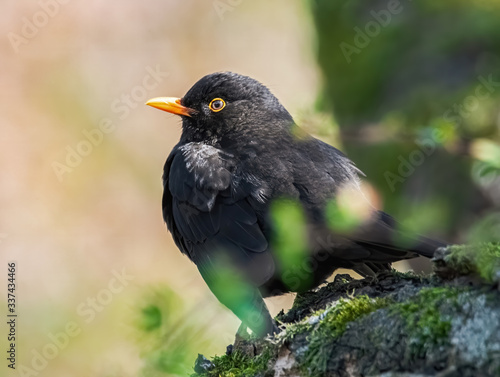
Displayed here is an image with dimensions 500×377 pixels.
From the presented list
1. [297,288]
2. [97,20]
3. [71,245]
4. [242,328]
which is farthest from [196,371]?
[97,20]

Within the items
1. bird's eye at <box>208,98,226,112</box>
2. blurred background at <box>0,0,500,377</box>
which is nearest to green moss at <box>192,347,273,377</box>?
blurred background at <box>0,0,500,377</box>

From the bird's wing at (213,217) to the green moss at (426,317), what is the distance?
4.40 ft

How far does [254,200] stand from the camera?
160 inches

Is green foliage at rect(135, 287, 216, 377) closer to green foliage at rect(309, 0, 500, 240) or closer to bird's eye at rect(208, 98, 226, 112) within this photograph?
bird's eye at rect(208, 98, 226, 112)

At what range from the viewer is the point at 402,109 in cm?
655

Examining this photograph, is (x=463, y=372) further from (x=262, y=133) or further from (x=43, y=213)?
(x=43, y=213)

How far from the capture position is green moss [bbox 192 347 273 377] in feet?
9.50

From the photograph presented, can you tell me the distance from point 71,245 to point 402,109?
619 centimetres

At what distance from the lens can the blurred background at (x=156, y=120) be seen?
6.32 metres

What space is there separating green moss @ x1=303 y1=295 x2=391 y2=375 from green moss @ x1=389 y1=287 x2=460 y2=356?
0.13 meters

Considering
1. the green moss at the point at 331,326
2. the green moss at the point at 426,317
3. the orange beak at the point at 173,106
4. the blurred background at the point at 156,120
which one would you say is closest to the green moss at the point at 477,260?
the green moss at the point at 426,317

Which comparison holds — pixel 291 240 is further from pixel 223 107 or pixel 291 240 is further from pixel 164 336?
pixel 223 107

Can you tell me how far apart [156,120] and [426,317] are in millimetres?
9834

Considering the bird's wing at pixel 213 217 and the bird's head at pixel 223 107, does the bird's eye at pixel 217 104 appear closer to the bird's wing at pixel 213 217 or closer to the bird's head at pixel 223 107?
the bird's head at pixel 223 107
